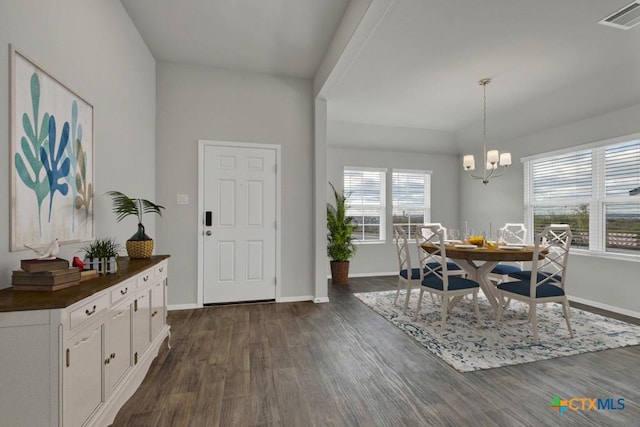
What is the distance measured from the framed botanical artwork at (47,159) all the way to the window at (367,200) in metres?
4.35

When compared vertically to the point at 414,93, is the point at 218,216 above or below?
below

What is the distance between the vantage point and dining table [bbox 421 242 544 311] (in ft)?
10.0

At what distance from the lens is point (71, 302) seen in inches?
48.9

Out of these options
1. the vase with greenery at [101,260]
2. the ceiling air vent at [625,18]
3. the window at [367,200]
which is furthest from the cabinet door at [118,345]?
the window at [367,200]

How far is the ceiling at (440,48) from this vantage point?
268 centimetres

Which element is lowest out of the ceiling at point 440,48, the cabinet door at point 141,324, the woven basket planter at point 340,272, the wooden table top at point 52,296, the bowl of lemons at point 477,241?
the woven basket planter at point 340,272

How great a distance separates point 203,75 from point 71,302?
3.44 m

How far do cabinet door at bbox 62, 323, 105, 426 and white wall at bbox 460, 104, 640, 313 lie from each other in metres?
5.36

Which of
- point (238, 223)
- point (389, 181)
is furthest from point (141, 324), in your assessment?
point (389, 181)

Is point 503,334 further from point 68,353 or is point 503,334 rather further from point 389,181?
point 389,181

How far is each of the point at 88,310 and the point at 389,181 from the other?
5.44 meters

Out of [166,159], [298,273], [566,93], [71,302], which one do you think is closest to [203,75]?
[166,159]

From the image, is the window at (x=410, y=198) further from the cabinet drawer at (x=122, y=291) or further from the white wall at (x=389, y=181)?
the cabinet drawer at (x=122, y=291)

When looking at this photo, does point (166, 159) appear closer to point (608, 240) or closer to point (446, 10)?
point (446, 10)
